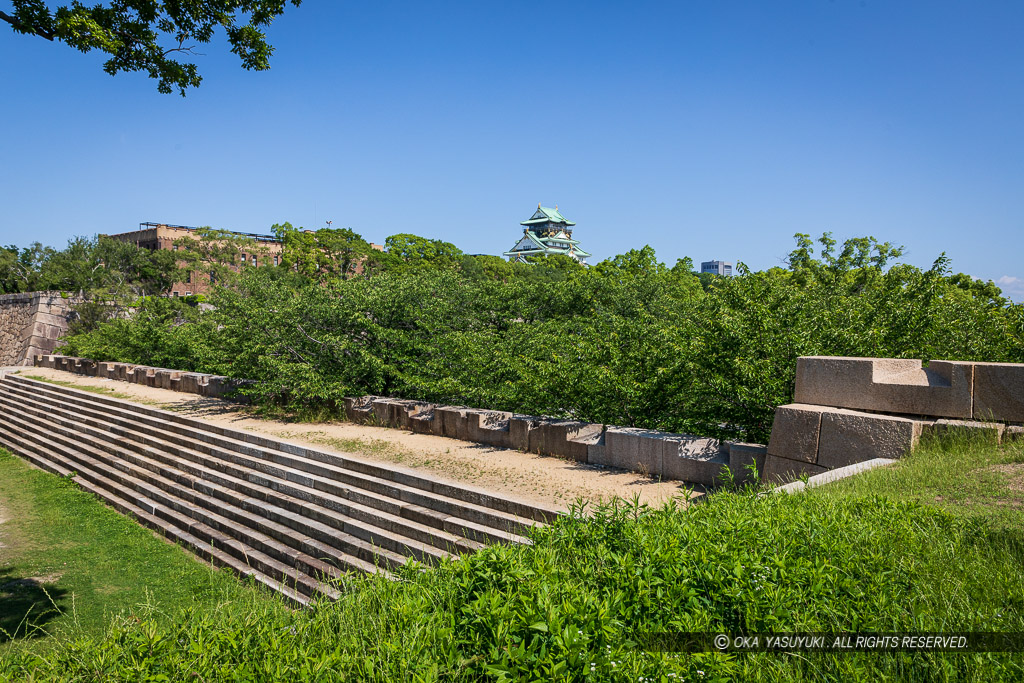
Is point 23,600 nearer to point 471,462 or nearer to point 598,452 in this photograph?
point 471,462

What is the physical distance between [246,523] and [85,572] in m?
1.89

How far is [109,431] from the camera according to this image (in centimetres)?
1391

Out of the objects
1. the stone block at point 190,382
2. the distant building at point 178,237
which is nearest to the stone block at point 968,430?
the stone block at point 190,382

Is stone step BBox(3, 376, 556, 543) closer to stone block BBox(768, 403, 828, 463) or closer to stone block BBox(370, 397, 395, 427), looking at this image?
stone block BBox(370, 397, 395, 427)

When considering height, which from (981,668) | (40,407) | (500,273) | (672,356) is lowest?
(40,407)

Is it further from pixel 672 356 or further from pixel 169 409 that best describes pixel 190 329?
pixel 672 356

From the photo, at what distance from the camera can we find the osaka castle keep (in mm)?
86125

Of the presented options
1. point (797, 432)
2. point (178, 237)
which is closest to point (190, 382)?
point (797, 432)

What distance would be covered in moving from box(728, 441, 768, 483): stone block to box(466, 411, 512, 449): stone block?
3.65m

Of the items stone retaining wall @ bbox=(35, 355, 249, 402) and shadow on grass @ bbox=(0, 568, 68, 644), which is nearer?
shadow on grass @ bbox=(0, 568, 68, 644)

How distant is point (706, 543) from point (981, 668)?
3.50 ft

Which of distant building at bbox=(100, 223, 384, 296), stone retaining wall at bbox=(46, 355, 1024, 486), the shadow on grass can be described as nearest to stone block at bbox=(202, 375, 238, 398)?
the shadow on grass

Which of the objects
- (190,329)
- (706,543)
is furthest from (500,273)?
(706,543)

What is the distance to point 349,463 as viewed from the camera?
8.84 metres
